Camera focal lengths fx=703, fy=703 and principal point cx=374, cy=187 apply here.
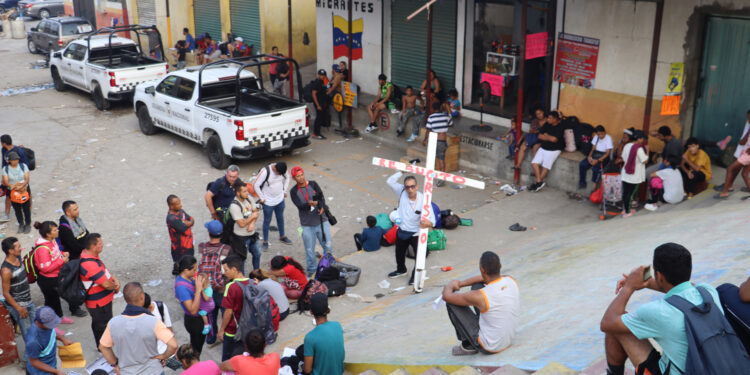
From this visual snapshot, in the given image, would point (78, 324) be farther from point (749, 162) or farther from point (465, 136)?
point (749, 162)

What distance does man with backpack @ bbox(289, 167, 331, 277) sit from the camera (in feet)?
31.2

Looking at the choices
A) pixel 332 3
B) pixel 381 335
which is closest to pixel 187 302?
pixel 381 335

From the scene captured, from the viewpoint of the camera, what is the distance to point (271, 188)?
10.6 m

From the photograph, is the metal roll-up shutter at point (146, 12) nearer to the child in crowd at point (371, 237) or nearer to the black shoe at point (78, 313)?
the child in crowd at point (371, 237)

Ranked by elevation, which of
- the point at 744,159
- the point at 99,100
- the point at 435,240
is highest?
the point at 744,159

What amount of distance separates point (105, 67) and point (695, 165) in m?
14.6

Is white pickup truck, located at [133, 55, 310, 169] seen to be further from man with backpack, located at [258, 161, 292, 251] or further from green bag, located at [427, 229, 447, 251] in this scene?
green bag, located at [427, 229, 447, 251]

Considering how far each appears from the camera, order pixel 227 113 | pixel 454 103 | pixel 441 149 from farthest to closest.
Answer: pixel 454 103
pixel 227 113
pixel 441 149

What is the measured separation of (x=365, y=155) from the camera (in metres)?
15.5

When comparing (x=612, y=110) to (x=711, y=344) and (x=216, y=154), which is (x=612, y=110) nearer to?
(x=216, y=154)

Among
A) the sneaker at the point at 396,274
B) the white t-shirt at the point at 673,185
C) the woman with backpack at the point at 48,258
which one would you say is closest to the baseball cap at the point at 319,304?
the sneaker at the point at 396,274

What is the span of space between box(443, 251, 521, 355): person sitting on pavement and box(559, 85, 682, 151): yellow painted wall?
753 centimetres

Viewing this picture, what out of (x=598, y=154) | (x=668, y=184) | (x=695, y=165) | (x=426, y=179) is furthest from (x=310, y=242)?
(x=695, y=165)

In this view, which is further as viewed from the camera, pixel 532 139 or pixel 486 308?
pixel 532 139
